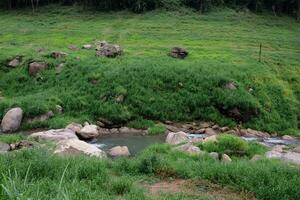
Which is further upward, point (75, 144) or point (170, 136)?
point (75, 144)

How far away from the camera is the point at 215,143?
21672 millimetres

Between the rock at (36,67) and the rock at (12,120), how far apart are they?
771cm

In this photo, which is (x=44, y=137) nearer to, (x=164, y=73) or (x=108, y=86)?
(x=108, y=86)

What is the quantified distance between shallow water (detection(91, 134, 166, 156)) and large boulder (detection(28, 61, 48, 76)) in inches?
453

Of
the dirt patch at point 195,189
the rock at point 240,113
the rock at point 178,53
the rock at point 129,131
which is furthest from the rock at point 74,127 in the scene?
the rock at point 178,53

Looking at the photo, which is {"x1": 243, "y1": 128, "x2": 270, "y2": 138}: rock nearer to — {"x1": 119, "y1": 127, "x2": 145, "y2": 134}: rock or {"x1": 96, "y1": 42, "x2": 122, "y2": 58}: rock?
{"x1": 119, "y1": 127, "x2": 145, "y2": 134}: rock

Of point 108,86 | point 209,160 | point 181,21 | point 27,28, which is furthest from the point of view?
point 181,21

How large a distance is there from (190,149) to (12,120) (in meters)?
13.9

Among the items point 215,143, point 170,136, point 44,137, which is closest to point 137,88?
point 170,136

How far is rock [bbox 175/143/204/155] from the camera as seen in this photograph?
19.9 m

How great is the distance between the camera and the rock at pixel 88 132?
2770 cm

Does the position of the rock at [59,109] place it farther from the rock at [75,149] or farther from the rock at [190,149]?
the rock at [190,149]

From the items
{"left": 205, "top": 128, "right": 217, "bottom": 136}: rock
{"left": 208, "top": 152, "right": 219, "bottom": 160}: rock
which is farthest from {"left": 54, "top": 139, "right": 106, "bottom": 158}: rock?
{"left": 205, "top": 128, "right": 217, "bottom": 136}: rock

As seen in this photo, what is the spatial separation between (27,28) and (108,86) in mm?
29712
